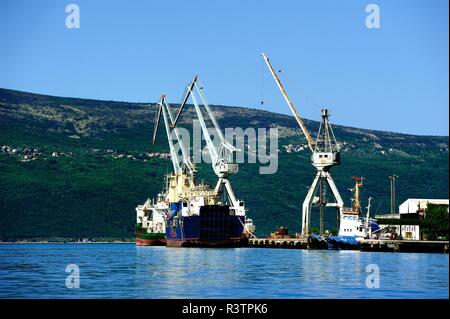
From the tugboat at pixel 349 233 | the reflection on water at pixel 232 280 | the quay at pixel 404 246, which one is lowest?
the reflection on water at pixel 232 280

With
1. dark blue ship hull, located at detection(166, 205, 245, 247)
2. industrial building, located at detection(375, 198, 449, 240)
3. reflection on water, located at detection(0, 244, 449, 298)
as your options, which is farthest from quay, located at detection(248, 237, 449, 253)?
reflection on water, located at detection(0, 244, 449, 298)

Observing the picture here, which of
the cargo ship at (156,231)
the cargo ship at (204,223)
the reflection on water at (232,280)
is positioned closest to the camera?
the reflection on water at (232,280)

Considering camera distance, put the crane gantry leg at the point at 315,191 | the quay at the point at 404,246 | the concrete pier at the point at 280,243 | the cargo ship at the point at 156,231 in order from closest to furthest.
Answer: the quay at the point at 404,246 < the concrete pier at the point at 280,243 < the crane gantry leg at the point at 315,191 < the cargo ship at the point at 156,231

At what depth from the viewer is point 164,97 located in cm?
19900

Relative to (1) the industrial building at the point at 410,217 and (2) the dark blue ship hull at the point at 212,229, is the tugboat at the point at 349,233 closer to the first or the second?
(1) the industrial building at the point at 410,217

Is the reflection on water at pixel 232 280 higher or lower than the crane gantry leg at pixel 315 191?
lower

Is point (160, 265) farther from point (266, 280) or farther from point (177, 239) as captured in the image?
point (177, 239)

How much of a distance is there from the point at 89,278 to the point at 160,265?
814 inches

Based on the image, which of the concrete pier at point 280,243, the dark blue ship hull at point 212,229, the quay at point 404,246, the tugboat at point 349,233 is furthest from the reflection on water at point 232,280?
the dark blue ship hull at point 212,229

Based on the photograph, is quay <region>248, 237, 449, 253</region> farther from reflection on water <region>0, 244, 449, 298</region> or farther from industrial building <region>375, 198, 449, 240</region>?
reflection on water <region>0, 244, 449, 298</region>

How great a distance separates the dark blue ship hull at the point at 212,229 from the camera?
149m

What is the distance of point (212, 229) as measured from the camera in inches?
5881

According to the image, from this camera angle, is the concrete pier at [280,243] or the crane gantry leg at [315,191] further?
the crane gantry leg at [315,191]
